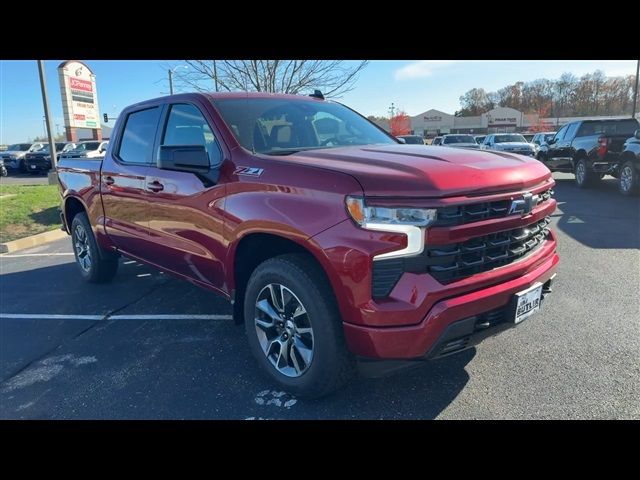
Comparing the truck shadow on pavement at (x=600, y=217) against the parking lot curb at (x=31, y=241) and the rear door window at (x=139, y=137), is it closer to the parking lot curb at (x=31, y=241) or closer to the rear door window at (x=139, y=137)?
the rear door window at (x=139, y=137)

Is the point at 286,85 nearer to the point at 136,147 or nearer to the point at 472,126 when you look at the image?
the point at 136,147

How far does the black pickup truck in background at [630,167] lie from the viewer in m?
10.0

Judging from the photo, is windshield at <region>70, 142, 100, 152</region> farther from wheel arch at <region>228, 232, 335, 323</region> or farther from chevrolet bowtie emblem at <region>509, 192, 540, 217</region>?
chevrolet bowtie emblem at <region>509, 192, 540, 217</region>

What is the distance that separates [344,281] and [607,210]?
8.69 meters

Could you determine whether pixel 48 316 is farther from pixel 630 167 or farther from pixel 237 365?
pixel 630 167

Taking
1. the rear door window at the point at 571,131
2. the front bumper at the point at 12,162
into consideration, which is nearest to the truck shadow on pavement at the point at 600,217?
the rear door window at the point at 571,131

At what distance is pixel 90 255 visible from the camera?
18.0ft

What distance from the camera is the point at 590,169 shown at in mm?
12000

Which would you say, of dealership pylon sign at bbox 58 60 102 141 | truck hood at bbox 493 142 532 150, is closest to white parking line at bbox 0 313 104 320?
truck hood at bbox 493 142 532 150

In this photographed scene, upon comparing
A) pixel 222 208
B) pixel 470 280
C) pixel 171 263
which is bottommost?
pixel 171 263

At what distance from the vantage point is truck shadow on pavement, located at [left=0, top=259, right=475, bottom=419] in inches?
113

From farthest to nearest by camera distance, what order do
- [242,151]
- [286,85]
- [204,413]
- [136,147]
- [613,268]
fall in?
[286,85]
[613,268]
[136,147]
[242,151]
[204,413]

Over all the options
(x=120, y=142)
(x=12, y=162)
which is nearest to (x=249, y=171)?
(x=120, y=142)

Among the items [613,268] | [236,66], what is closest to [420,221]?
[613,268]
